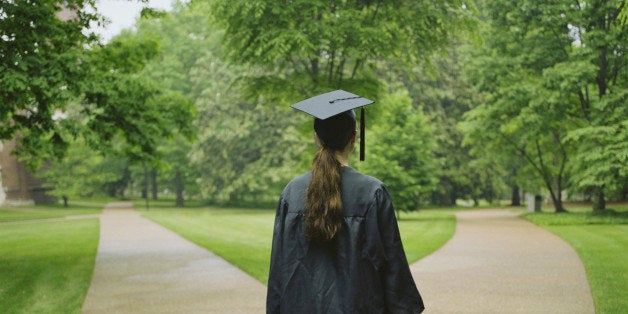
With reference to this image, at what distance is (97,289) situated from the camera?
874cm

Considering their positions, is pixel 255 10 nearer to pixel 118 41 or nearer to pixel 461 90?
pixel 118 41

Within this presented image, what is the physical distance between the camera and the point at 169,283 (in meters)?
9.09

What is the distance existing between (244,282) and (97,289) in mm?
2180

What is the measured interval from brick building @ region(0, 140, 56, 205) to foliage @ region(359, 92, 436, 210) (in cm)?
2593

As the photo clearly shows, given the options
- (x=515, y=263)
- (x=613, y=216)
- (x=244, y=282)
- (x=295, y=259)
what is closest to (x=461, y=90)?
(x=613, y=216)

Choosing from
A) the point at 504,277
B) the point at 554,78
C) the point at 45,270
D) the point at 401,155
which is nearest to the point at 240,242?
the point at 45,270

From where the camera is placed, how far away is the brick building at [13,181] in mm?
37844

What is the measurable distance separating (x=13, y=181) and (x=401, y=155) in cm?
2784

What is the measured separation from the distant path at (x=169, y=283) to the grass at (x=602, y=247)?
450cm

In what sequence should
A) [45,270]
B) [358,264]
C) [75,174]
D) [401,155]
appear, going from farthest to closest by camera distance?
[75,174] < [401,155] < [45,270] < [358,264]

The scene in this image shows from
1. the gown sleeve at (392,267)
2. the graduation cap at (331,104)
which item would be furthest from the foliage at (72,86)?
the gown sleeve at (392,267)

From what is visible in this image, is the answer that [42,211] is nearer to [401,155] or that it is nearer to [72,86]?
[401,155]

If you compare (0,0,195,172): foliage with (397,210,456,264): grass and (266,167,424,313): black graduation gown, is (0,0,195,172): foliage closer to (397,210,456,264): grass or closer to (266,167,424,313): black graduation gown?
(397,210,456,264): grass

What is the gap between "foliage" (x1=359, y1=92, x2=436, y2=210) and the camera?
2250 cm
